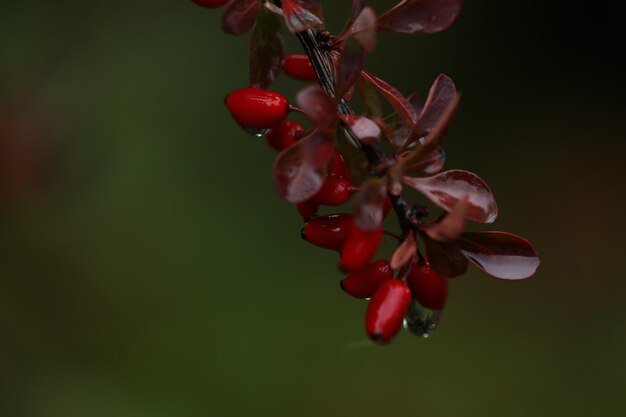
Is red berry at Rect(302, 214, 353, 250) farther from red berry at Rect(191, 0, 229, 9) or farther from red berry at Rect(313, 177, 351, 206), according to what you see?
red berry at Rect(191, 0, 229, 9)

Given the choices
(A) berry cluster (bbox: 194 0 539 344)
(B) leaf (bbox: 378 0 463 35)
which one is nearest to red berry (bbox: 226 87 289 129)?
(A) berry cluster (bbox: 194 0 539 344)

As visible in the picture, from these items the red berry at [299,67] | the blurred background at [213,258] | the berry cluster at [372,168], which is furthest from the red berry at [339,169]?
the blurred background at [213,258]

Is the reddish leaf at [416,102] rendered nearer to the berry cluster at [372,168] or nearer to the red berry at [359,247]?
the berry cluster at [372,168]

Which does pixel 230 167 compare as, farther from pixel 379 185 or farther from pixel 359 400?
pixel 379 185

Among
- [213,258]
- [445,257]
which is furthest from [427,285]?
[213,258]

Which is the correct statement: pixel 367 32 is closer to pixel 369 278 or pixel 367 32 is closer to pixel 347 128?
pixel 347 128
